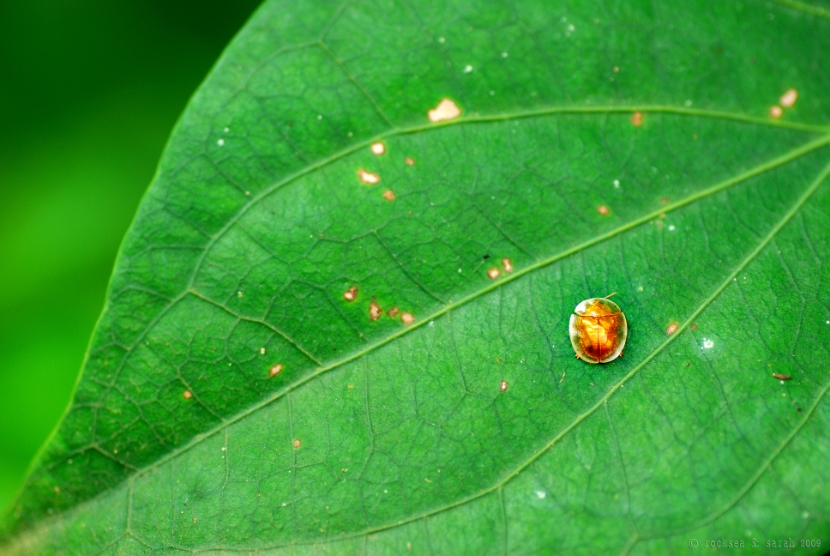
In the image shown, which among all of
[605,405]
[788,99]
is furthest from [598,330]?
[788,99]

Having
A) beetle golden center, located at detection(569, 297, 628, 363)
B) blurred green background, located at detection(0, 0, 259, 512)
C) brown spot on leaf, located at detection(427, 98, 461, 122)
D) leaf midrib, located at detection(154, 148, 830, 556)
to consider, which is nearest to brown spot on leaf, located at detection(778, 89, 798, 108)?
leaf midrib, located at detection(154, 148, 830, 556)

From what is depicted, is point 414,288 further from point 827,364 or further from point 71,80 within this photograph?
point 71,80

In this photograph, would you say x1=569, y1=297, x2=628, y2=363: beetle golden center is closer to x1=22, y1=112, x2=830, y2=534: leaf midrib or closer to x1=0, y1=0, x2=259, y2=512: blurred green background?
x1=22, y1=112, x2=830, y2=534: leaf midrib

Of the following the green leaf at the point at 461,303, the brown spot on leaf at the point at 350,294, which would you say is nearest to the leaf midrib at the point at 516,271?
the green leaf at the point at 461,303

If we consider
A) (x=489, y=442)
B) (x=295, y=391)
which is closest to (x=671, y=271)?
(x=489, y=442)

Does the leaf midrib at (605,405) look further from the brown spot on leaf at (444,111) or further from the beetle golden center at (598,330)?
the brown spot on leaf at (444,111)

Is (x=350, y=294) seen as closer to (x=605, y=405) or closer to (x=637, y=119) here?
(x=605, y=405)

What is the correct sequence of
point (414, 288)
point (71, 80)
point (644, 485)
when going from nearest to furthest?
point (644, 485) → point (414, 288) → point (71, 80)
